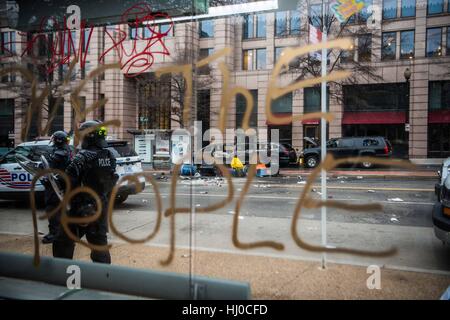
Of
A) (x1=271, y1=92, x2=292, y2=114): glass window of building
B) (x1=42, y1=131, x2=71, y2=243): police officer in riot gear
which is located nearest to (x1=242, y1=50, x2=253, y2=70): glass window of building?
(x1=271, y1=92, x2=292, y2=114): glass window of building

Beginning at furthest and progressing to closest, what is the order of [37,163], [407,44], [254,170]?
[37,163], [407,44], [254,170]

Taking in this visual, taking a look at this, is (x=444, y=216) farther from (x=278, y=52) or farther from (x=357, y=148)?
(x=278, y=52)

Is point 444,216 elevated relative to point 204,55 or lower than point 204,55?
lower

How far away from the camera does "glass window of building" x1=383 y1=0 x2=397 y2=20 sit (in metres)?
4.20

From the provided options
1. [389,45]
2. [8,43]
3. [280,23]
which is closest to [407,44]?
[389,45]

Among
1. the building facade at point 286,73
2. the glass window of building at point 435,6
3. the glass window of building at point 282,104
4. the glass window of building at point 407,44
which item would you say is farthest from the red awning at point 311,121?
the glass window of building at point 407,44

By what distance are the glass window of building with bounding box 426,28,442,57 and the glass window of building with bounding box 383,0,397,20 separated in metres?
0.43

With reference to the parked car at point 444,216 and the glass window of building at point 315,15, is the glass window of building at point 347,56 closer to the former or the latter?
the glass window of building at point 315,15

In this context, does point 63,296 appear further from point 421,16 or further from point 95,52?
point 421,16

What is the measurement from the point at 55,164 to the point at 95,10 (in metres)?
2.29

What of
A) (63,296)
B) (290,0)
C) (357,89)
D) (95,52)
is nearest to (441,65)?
(357,89)

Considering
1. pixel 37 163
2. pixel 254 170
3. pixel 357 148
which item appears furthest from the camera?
pixel 37 163

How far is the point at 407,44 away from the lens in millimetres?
4551

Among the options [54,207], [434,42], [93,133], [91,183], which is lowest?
[54,207]
